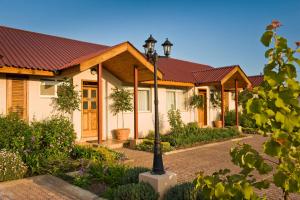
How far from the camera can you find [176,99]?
53.4 feet

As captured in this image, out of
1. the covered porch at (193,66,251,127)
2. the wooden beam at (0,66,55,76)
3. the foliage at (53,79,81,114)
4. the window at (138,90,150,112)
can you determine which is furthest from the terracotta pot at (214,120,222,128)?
the wooden beam at (0,66,55,76)

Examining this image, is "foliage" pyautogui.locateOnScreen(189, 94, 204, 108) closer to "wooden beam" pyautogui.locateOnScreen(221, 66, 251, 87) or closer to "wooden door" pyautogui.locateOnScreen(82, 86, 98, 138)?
"wooden beam" pyautogui.locateOnScreen(221, 66, 251, 87)

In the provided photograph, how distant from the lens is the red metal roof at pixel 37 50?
9629 mm

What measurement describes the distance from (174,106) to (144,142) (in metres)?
5.25

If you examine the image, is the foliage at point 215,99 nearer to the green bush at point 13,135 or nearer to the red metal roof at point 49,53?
the red metal roof at point 49,53

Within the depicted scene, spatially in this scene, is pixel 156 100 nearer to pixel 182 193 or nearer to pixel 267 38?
pixel 182 193

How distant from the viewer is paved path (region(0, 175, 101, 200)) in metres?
5.26

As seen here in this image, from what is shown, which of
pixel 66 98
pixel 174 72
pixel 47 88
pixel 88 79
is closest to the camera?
pixel 47 88

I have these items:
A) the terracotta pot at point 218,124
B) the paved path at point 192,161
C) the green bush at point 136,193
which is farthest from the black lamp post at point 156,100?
the terracotta pot at point 218,124

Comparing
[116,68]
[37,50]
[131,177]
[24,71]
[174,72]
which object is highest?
[37,50]

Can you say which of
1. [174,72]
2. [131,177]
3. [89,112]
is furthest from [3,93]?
[174,72]

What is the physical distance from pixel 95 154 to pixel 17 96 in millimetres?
3978

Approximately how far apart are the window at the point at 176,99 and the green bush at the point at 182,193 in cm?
1101

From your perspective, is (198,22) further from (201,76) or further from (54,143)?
(54,143)
